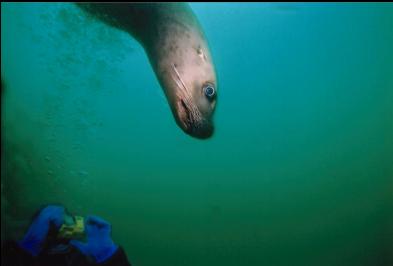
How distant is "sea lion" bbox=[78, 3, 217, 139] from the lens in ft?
7.84

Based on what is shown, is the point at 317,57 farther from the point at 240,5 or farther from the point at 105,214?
the point at 105,214

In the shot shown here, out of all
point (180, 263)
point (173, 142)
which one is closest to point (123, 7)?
point (180, 263)

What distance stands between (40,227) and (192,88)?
1.67 meters

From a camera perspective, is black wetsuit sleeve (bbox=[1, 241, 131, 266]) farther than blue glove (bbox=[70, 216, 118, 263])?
No

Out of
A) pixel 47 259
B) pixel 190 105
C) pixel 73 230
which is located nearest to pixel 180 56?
pixel 190 105

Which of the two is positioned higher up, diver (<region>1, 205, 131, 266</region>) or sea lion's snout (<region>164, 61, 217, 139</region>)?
sea lion's snout (<region>164, 61, 217, 139</region>)

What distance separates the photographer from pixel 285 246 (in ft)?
13.9

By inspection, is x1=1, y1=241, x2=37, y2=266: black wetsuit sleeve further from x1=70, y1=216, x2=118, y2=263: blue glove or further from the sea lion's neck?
the sea lion's neck

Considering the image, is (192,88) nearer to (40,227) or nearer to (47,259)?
(40,227)

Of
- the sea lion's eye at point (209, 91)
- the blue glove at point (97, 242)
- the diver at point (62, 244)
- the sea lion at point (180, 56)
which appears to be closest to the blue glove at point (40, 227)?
the diver at point (62, 244)

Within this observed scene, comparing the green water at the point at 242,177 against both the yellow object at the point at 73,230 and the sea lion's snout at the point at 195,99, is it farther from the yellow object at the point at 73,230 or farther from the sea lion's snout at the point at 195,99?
the sea lion's snout at the point at 195,99

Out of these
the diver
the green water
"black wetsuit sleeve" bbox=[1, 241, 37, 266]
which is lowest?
"black wetsuit sleeve" bbox=[1, 241, 37, 266]

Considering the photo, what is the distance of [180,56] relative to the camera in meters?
2.50

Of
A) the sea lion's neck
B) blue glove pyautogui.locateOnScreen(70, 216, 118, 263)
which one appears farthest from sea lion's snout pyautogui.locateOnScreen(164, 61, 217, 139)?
blue glove pyautogui.locateOnScreen(70, 216, 118, 263)
